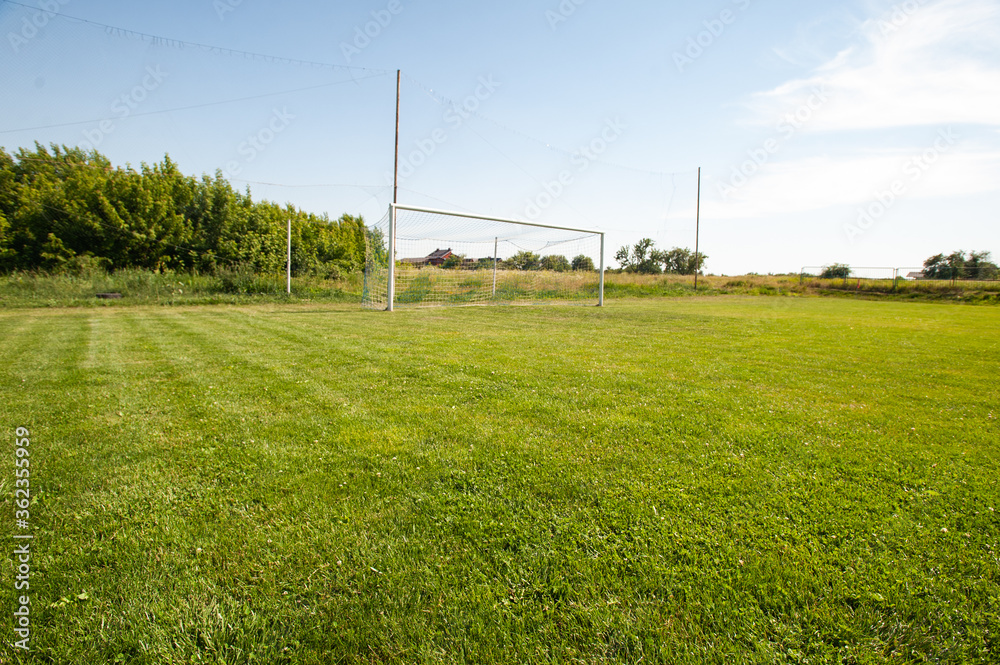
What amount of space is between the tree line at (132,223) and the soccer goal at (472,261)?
37.3ft

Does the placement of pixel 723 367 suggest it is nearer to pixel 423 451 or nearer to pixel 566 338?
pixel 566 338

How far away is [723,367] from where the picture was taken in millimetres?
6461

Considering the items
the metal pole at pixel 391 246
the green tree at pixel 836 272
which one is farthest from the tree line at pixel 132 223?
the green tree at pixel 836 272

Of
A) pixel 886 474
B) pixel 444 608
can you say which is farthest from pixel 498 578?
pixel 886 474

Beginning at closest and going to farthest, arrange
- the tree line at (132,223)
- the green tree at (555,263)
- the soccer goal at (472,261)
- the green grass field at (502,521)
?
the green grass field at (502,521)
the soccer goal at (472,261)
the green tree at (555,263)
the tree line at (132,223)

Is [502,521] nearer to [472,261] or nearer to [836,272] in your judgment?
[472,261]

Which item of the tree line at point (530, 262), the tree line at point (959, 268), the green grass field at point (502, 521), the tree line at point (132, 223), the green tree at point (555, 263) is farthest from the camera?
the tree line at point (959, 268)

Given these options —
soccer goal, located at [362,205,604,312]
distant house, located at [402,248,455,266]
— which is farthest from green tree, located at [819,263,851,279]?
distant house, located at [402,248,455,266]

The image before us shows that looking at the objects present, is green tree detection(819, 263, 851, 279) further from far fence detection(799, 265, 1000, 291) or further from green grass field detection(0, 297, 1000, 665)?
green grass field detection(0, 297, 1000, 665)

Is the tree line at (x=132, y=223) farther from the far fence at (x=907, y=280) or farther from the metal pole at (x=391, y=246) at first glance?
the far fence at (x=907, y=280)

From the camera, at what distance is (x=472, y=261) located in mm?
19078

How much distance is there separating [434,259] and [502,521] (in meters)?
16.6

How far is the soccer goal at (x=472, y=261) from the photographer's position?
16828 millimetres

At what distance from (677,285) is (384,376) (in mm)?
33125
